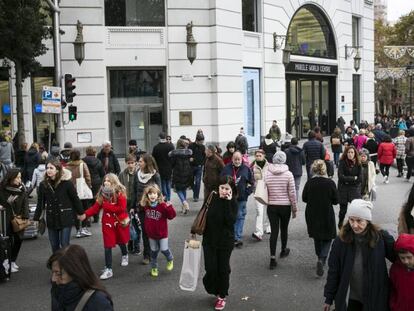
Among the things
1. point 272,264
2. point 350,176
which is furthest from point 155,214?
point 350,176

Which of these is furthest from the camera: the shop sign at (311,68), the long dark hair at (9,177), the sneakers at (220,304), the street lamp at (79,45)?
the shop sign at (311,68)

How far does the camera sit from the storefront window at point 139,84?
80.3 feet

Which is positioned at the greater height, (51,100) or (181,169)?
(51,100)

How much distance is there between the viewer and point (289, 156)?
13680mm

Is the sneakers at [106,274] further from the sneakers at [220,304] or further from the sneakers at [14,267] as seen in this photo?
the sneakers at [220,304]

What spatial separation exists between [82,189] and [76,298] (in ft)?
24.2

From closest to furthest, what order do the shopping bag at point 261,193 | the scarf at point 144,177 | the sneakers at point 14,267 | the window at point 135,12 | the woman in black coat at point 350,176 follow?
the sneakers at point 14,267
the shopping bag at point 261,193
the scarf at point 144,177
the woman in black coat at point 350,176
the window at point 135,12

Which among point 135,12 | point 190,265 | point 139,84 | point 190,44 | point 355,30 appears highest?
A: point 355,30

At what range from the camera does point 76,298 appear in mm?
3629

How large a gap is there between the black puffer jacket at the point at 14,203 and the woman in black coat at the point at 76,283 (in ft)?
16.7

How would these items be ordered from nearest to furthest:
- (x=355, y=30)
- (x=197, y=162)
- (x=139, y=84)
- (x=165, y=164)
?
(x=165, y=164) → (x=197, y=162) → (x=139, y=84) → (x=355, y=30)

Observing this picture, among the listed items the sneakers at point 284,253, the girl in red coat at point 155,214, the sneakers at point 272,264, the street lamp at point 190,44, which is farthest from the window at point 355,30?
the girl in red coat at point 155,214

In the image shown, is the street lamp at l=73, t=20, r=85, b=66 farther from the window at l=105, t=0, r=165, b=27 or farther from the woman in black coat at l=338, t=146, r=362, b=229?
the woman in black coat at l=338, t=146, r=362, b=229

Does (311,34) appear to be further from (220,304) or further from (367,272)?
(367,272)
